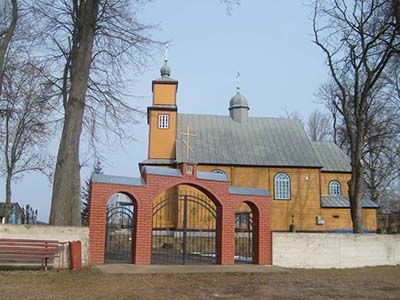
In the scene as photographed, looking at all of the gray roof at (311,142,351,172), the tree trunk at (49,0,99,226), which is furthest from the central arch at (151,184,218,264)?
the gray roof at (311,142,351,172)

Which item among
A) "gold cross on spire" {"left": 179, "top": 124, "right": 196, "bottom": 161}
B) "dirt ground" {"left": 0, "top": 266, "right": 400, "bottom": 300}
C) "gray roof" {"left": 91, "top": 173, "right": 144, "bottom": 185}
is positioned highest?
"gold cross on spire" {"left": 179, "top": 124, "right": 196, "bottom": 161}

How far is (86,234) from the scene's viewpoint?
13078mm

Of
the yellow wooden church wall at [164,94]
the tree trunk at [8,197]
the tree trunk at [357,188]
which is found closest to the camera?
the tree trunk at [357,188]

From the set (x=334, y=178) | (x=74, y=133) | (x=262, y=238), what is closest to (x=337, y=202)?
→ (x=334, y=178)

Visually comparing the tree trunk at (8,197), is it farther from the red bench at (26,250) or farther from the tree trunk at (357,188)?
the tree trunk at (357,188)

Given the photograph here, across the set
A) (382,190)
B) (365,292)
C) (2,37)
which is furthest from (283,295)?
(382,190)

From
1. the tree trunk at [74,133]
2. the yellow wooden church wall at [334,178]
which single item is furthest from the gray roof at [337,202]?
the tree trunk at [74,133]

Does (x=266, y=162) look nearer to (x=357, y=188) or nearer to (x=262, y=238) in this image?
(x=357, y=188)

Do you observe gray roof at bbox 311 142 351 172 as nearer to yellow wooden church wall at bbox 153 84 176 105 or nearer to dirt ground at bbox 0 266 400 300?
yellow wooden church wall at bbox 153 84 176 105

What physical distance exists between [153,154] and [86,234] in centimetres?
2052

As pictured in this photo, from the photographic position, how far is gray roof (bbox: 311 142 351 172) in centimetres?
3622

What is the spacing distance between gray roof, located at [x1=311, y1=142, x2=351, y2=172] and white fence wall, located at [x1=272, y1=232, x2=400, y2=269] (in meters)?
18.5

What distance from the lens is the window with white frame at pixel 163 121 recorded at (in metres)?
34.2

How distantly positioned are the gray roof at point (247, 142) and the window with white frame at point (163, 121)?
46.8 inches
